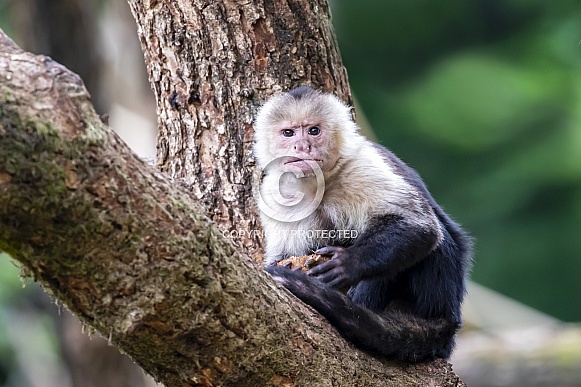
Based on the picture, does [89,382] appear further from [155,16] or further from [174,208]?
[174,208]

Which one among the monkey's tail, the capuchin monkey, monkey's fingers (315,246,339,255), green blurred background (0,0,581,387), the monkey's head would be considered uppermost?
green blurred background (0,0,581,387)

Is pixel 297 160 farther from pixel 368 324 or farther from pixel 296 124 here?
pixel 368 324

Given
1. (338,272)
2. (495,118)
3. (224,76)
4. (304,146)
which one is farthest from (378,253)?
(495,118)

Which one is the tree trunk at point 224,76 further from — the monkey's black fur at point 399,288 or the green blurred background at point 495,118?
the green blurred background at point 495,118

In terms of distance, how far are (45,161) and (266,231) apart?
203 cm

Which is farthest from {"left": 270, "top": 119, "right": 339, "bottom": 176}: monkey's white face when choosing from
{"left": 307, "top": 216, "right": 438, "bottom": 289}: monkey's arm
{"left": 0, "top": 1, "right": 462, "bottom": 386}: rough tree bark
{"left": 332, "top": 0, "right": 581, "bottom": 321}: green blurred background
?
{"left": 332, "top": 0, "right": 581, "bottom": 321}: green blurred background

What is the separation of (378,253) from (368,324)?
0.34 metres

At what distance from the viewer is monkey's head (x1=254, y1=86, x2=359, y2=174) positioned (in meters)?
4.11

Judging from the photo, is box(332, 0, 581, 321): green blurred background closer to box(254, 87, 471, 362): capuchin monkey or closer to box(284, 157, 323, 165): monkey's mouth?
box(254, 87, 471, 362): capuchin monkey

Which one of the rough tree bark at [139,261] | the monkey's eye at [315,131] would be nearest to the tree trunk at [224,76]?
the monkey's eye at [315,131]

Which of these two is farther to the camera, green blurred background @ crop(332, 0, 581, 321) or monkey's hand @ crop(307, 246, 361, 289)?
green blurred background @ crop(332, 0, 581, 321)

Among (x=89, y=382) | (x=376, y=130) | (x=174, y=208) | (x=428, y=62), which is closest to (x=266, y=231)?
(x=174, y=208)

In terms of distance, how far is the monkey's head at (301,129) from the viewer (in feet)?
13.5

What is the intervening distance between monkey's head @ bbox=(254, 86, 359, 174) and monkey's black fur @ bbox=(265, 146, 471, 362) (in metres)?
0.27
